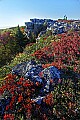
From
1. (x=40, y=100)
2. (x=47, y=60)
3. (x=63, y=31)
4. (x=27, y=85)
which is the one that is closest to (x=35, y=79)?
(x=27, y=85)

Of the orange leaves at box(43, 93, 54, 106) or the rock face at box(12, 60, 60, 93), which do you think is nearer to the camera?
the orange leaves at box(43, 93, 54, 106)

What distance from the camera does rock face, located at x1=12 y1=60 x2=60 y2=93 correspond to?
2189cm

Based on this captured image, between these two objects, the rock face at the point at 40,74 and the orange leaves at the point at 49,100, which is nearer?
the orange leaves at the point at 49,100

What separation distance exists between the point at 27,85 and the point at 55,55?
9.56 metres

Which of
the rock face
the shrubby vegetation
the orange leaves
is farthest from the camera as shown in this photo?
the rock face

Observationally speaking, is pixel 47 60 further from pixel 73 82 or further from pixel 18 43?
pixel 18 43

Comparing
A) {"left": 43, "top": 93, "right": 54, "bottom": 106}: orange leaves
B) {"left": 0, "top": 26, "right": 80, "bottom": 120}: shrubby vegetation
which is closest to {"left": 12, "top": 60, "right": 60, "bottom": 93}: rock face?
{"left": 0, "top": 26, "right": 80, "bottom": 120}: shrubby vegetation

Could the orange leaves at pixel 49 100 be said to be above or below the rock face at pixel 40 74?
below

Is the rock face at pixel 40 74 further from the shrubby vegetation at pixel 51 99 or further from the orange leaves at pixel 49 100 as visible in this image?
the orange leaves at pixel 49 100

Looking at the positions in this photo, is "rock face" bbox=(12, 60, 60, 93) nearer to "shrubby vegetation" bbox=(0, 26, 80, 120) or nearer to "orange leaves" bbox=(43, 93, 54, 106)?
"shrubby vegetation" bbox=(0, 26, 80, 120)

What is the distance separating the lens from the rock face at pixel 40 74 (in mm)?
21886

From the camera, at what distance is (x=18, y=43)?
45.9 metres

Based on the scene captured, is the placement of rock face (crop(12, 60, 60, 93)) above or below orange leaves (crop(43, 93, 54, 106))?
above

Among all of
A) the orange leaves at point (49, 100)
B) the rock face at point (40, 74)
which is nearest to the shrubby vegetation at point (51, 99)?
the orange leaves at point (49, 100)
